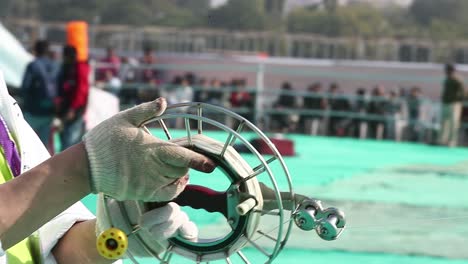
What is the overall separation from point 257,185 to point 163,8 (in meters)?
24.5

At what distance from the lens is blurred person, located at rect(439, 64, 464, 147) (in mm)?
13336

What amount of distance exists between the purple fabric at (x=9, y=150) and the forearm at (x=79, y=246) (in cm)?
15

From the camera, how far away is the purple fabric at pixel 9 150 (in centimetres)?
162

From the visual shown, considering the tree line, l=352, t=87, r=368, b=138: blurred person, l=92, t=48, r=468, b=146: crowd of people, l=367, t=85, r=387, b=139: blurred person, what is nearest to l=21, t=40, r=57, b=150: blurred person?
l=92, t=48, r=468, b=146: crowd of people

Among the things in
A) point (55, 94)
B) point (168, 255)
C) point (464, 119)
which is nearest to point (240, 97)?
point (464, 119)

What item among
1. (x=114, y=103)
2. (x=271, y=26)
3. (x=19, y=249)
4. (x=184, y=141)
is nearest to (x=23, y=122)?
(x=19, y=249)

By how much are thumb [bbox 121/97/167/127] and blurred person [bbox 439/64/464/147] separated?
12.5 meters

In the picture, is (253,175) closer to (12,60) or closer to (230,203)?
(230,203)

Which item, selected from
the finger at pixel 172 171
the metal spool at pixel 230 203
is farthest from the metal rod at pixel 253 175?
the finger at pixel 172 171

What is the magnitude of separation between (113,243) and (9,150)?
16.8 inches

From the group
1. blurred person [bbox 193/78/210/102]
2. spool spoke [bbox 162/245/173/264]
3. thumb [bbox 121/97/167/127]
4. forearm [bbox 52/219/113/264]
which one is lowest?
blurred person [bbox 193/78/210/102]

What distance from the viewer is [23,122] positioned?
171cm

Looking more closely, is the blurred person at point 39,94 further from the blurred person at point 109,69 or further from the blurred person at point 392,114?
the blurred person at point 392,114

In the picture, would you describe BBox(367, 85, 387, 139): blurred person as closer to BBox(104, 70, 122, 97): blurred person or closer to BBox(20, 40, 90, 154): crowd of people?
BBox(104, 70, 122, 97): blurred person
